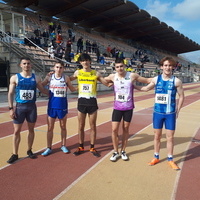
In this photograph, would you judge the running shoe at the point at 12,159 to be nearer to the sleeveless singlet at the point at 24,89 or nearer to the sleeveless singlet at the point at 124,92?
the sleeveless singlet at the point at 24,89

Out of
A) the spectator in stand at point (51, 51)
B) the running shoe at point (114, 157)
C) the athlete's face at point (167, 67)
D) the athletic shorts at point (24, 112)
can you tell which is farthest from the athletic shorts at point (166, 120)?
the spectator in stand at point (51, 51)

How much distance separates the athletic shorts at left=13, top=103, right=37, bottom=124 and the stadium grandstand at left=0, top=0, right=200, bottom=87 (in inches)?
381

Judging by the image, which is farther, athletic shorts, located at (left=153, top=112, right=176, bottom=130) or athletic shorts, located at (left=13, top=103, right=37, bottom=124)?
athletic shorts, located at (left=13, top=103, right=37, bottom=124)

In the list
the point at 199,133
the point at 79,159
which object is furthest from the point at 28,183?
the point at 199,133

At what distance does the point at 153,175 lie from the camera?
3.23 m

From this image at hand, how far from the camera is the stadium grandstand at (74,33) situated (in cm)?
1562

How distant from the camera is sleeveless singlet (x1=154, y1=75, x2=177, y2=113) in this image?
3.51 m

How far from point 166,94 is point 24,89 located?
2550 millimetres

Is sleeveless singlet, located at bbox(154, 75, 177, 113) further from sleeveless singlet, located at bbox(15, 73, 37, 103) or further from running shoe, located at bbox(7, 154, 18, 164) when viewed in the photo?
running shoe, located at bbox(7, 154, 18, 164)

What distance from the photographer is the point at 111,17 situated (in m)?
29.1

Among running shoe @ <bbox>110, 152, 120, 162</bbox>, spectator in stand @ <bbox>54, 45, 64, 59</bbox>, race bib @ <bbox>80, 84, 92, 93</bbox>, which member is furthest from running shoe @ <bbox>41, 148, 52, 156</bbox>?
spectator in stand @ <bbox>54, 45, 64, 59</bbox>

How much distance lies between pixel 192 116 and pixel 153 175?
17.9ft

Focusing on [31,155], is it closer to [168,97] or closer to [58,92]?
[58,92]

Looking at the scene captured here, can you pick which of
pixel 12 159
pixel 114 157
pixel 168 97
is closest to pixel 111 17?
pixel 168 97
